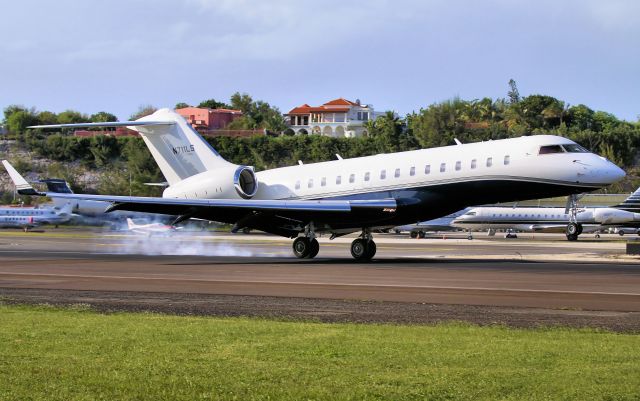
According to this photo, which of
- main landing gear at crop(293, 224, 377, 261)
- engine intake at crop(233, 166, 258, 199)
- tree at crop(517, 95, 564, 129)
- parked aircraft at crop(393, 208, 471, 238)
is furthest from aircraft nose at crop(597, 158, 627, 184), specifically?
tree at crop(517, 95, 564, 129)

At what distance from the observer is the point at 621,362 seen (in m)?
10.2

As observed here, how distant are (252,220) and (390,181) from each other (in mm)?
5832

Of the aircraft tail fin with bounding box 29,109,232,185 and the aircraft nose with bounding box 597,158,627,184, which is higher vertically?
the aircraft tail fin with bounding box 29,109,232,185

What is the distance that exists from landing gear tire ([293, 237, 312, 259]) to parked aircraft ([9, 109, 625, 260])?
0.04m

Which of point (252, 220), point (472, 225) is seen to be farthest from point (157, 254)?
point (472, 225)

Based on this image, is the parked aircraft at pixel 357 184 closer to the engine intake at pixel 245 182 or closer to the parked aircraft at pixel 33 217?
the engine intake at pixel 245 182

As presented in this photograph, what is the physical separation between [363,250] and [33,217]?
54.9 m

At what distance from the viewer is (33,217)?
81.9m

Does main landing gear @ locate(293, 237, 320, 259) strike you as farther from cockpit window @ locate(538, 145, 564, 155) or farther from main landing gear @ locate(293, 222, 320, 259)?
cockpit window @ locate(538, 145, 564, 155)

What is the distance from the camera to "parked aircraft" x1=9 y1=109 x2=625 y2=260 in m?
30.6

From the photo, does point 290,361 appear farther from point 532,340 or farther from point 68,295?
point 68,295

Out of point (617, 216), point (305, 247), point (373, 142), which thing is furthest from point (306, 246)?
point (373, 142)

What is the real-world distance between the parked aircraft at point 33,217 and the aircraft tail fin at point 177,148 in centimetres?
4559

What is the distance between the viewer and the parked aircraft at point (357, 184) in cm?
3064
